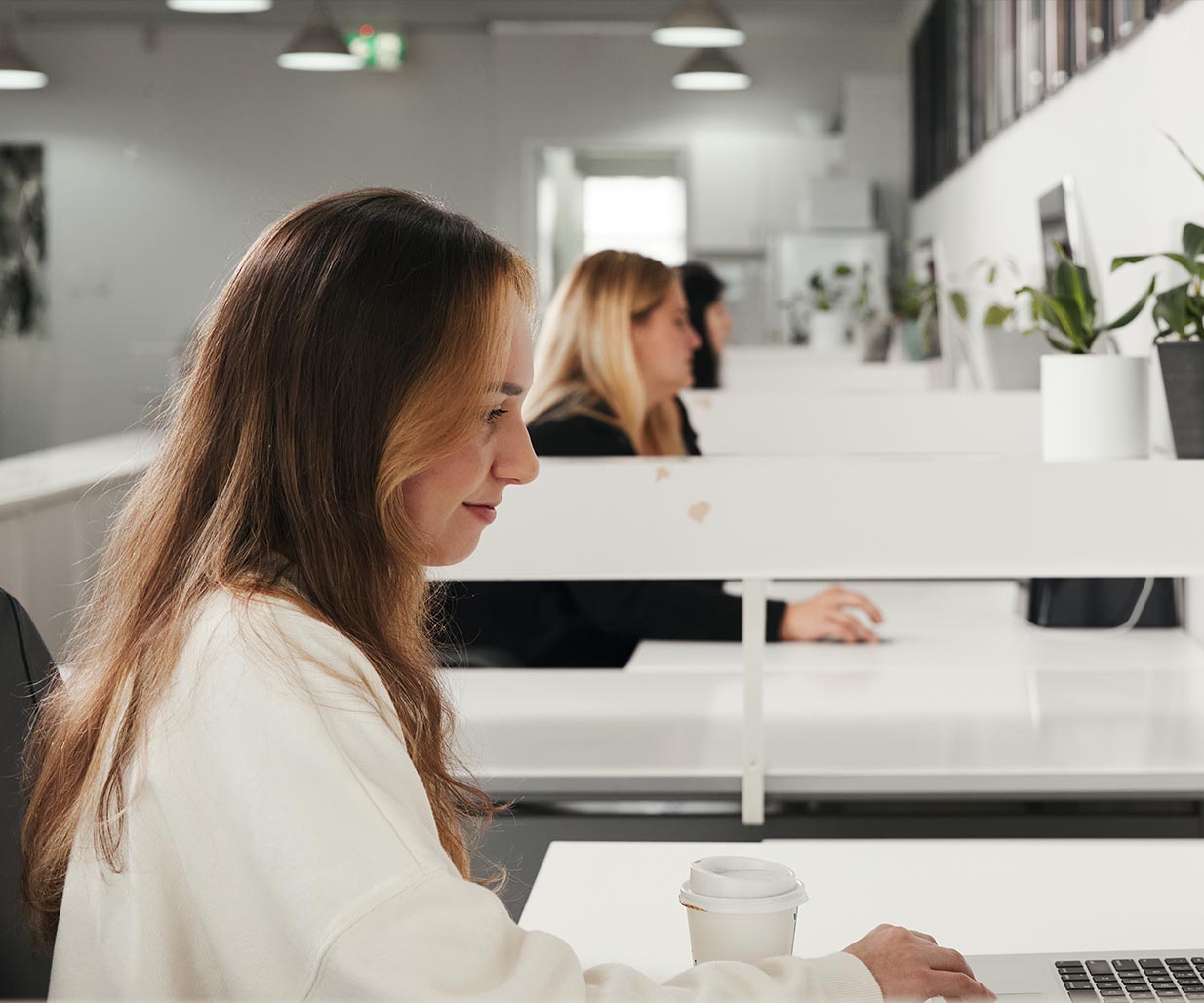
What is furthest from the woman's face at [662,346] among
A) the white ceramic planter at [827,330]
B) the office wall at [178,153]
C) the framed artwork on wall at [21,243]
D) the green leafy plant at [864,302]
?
the framed artwork on wall at [21,243]

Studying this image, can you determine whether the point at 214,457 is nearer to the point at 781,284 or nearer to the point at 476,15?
the point at 781,284

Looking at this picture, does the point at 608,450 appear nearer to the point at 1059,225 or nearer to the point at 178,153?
the point at 1059,225

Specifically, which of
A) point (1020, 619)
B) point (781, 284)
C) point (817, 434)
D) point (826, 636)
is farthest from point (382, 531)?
point (781, 284)

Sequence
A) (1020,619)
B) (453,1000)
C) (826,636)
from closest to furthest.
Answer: (453,1000), (826,636), (1020,619)

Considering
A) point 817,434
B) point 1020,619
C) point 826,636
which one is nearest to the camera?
point 826,636

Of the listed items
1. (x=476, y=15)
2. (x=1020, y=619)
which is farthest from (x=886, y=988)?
(x=476, y=15)

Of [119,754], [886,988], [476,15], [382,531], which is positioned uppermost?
[476,15]

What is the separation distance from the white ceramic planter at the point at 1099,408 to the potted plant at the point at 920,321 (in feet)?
9.64

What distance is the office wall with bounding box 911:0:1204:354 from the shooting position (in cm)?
248

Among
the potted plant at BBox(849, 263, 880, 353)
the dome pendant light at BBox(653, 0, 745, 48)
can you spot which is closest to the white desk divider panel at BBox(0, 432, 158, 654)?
the dome pendant light at BBox(653, 0, 745, 48)

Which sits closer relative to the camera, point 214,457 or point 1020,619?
point 214,457

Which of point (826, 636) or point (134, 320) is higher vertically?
point (134, 320)

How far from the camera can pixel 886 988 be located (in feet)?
2.68

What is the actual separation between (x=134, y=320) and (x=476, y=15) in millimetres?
2912
